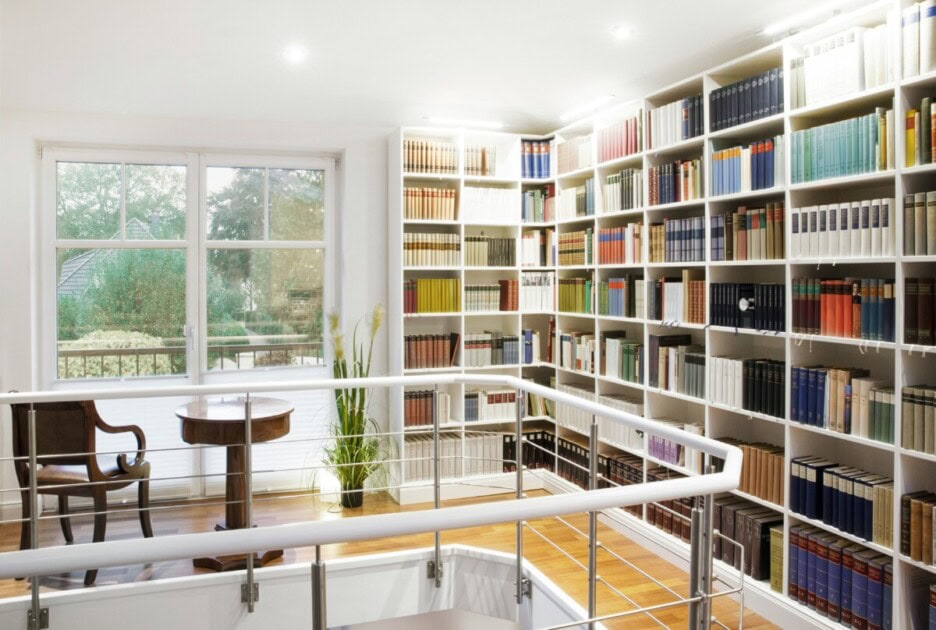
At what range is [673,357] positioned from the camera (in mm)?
4203

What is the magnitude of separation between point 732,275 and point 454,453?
238 cm

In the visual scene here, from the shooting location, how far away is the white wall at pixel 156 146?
4719 millimetres

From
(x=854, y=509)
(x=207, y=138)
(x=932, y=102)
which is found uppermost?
(x=207, y=138)

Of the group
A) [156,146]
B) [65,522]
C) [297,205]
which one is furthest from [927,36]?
[65,522]

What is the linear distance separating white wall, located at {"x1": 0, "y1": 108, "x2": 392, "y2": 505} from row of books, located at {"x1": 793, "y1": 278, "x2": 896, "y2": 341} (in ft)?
10.1

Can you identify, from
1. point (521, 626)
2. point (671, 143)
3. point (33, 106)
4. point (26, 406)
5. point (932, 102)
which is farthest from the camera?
point (33, 106)

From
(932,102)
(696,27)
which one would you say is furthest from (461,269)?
(932,102)

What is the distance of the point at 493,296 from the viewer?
5.47 m

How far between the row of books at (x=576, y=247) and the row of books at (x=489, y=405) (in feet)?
3.53

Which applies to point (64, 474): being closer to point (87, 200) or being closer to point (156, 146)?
point (87, 200)

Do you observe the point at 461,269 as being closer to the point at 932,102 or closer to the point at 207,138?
the point at 207,138

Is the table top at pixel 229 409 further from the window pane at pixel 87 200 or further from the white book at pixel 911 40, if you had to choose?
the white book at pixel 911 40

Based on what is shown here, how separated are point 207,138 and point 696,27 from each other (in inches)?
132

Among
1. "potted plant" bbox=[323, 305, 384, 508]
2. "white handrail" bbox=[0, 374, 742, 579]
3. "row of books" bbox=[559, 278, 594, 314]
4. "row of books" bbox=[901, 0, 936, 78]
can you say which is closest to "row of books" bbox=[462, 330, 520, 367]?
"row of books" bbox=[559, 278, 594, 314]
